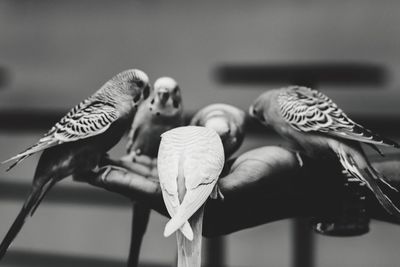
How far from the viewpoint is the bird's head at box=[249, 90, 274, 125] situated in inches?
31.6

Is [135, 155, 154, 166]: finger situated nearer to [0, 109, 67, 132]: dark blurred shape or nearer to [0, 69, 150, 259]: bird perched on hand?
[0, 69, 150, 259]: bird perched on hand

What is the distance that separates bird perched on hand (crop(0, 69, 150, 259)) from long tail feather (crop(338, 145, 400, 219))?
10.3 inches

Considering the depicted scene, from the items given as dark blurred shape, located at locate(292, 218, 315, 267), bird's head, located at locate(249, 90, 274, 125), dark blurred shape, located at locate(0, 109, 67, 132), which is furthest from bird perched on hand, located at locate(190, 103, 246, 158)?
dark blurred shape, located at locate(0, 109, 67, 132)

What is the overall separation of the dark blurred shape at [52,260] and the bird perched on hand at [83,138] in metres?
0.82

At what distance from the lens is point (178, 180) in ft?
1.96

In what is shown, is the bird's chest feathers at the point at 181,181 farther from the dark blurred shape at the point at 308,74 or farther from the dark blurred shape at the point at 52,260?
the dark blurred shape at the point at 52,260

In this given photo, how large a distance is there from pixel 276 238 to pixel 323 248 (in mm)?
116

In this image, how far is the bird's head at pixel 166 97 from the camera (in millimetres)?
723

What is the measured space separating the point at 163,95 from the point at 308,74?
37cm

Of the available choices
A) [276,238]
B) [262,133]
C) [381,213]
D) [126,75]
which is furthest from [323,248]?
[126,75]

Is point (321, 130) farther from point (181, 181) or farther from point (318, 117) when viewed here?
point (181, 181)

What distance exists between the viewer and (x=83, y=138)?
71cm

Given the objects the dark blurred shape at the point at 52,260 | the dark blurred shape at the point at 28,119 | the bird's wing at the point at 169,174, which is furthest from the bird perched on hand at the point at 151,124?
the dark blurred shape at the point at 52,260

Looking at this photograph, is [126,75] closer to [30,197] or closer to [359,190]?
[30,197]
